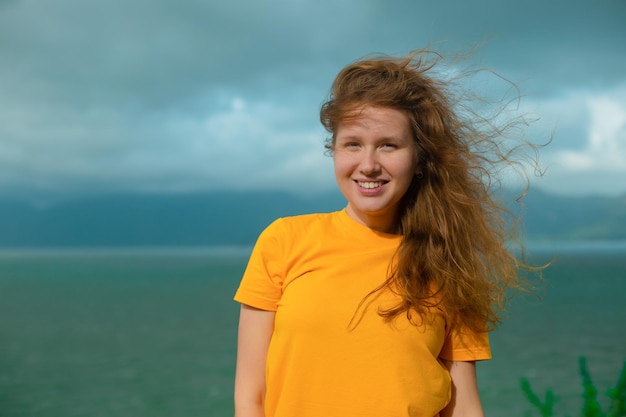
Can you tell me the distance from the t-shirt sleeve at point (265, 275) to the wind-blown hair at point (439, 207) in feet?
1.23

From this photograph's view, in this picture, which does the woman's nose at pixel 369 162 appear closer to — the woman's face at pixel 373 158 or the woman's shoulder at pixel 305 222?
the woman's face at pixel 373 158

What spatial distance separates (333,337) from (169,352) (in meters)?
34.9

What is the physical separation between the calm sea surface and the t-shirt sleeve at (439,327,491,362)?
1303 millimetres

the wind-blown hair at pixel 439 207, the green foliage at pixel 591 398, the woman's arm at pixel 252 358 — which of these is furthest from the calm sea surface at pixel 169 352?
the woman's arm at pixel 252 358

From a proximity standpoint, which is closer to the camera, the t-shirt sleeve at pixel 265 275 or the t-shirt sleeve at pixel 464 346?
the t-shirt sleeve at pixel 265 275

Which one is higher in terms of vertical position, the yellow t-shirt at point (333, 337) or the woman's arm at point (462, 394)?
the yellow t-shirt at point (333, 337)

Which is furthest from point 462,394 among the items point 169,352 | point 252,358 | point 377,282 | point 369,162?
point 169,352

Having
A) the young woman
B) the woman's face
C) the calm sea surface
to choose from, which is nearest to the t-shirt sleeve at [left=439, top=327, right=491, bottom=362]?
the young woman

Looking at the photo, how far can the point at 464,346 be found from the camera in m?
2.51

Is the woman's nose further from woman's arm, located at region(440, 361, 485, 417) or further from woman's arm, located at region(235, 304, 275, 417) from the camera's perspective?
woman's arm, located at region(440, 361, 485, 417)

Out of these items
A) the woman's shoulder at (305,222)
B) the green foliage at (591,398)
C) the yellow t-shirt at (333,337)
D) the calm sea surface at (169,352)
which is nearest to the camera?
the yellow t-shirt at (333,337)

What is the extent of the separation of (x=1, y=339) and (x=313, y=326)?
4373cm

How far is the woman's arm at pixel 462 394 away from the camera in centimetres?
251

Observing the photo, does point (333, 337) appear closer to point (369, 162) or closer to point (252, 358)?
point (252, 358)
